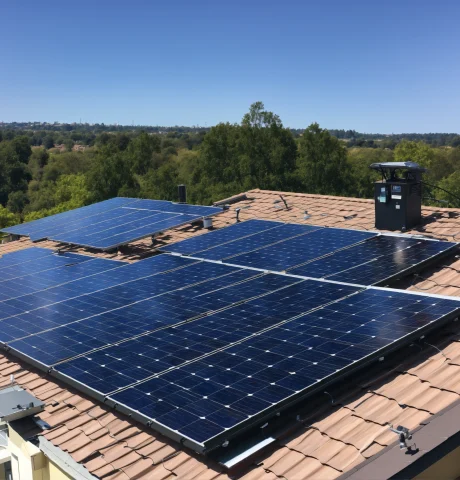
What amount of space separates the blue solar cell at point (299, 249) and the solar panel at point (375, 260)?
44 cm

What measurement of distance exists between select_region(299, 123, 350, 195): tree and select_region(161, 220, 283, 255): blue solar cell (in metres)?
39.6

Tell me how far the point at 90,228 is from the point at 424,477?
16714mm

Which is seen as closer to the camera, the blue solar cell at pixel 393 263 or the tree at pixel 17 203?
the blue solar cell at pixel 393 263

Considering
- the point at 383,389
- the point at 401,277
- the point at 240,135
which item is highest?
the point at 240,135

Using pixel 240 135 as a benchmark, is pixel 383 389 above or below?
below

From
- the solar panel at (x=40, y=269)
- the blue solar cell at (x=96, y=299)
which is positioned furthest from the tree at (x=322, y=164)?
the blue solar cell at (x=96, y=299)

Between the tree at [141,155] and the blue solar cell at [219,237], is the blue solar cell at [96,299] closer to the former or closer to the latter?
the blue solar cell at [219,237]

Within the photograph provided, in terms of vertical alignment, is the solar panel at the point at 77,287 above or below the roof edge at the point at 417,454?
above

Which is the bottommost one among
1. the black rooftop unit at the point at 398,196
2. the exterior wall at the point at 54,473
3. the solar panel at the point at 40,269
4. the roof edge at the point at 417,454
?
the exterior wall at the point at 54,473

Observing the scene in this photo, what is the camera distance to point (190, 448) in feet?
24.6

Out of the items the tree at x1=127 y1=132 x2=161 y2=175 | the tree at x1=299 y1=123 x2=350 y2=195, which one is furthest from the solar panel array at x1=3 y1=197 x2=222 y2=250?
the tree at x1=127 y1=132 x2=161 y2=175

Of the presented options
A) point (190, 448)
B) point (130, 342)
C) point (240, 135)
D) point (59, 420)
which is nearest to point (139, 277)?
point (130, 342)

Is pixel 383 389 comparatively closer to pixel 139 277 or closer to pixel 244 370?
pixel 244 370

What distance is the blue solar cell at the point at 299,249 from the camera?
45.6ft
